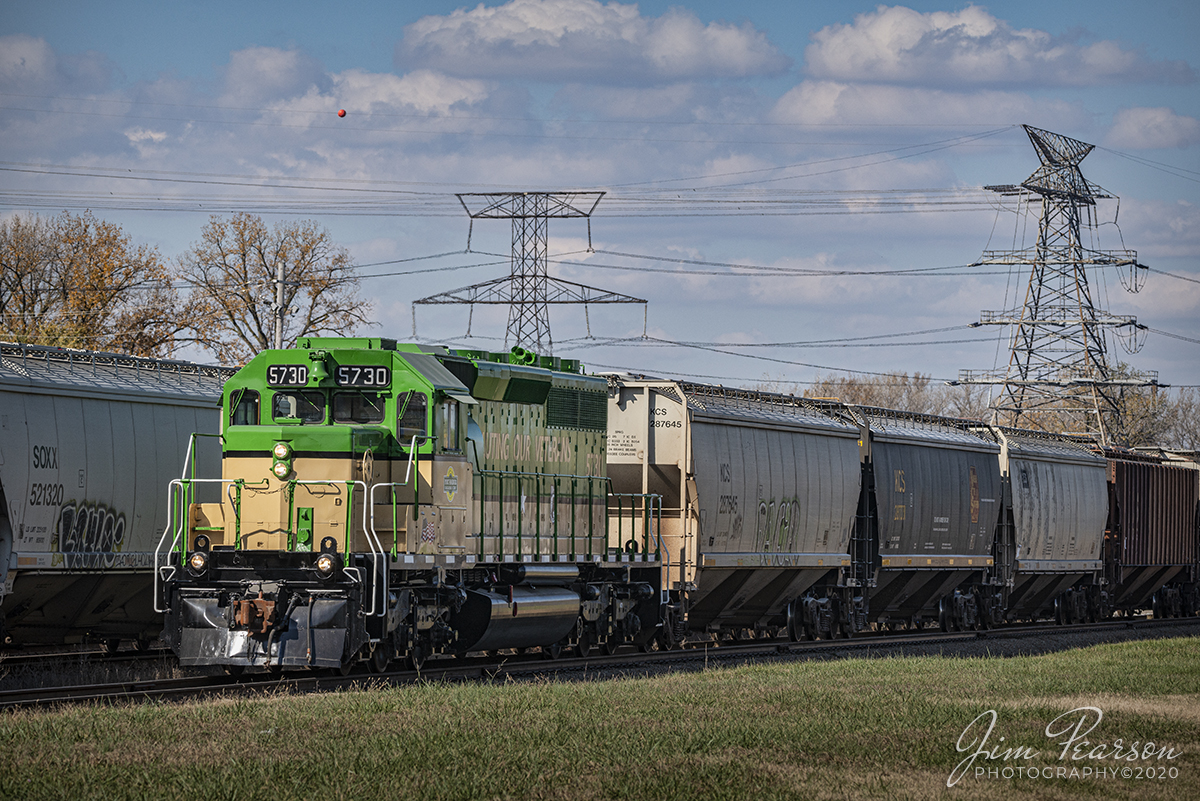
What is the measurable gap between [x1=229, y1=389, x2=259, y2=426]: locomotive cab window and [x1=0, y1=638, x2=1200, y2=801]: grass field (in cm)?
423

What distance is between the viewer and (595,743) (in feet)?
40.0

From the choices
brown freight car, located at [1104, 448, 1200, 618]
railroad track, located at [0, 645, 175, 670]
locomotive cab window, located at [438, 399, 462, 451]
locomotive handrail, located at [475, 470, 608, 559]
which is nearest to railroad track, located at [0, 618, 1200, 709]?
locomotive handrail, located at [475, 470, 608, 559]

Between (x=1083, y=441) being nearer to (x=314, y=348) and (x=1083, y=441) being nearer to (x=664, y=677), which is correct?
(x=664, y=677)

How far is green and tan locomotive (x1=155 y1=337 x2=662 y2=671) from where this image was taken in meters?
16.3

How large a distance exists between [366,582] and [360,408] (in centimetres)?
237

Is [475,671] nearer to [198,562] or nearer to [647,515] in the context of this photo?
[198,562]

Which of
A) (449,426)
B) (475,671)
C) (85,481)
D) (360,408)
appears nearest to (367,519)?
(360,408)

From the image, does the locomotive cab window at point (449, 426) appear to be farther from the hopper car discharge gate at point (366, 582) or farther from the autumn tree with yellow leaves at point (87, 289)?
the autumn tree with yellow leaves at point (87, 289)

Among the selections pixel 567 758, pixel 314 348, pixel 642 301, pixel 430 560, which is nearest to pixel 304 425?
pixel 314 348

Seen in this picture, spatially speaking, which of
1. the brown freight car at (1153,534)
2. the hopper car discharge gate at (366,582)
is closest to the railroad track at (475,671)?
the hopper car discharge gate at (366,582)

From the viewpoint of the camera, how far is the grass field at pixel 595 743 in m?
10.3

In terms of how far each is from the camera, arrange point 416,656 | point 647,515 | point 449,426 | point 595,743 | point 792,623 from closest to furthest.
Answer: point 595,743 < point 449,426 < point 416,656 < point 647,515 < point 792,623

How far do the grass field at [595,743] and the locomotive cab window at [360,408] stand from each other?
12.0 feet

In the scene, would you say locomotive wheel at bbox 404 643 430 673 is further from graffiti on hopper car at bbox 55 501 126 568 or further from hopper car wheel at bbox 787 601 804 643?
hopper car wheel at bbox 787 601 804 643
